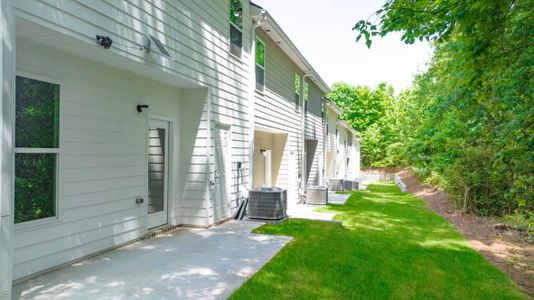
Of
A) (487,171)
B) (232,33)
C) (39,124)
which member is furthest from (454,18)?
(487,171)

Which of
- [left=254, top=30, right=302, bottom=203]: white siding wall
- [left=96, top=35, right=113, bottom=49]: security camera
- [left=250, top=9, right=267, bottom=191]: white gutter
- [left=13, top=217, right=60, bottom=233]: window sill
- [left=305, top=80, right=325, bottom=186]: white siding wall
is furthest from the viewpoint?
[left=305, top=80, right=325, bottom=186]: white siding wall

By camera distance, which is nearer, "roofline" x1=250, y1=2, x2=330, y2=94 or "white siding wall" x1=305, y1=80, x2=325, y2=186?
"roofline" x1=250, y1=2, x2=330, y2=94

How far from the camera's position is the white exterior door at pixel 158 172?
631cm

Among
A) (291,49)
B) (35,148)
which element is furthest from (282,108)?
(35,148)

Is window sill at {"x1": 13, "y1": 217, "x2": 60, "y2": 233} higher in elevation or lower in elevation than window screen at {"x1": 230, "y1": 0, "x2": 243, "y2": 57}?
lower

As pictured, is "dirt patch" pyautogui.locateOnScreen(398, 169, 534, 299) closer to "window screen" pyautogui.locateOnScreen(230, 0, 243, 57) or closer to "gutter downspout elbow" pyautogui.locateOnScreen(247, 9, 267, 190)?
"gutter downspout elbow" pyautogui.locateOnScreen(247, 9, 267, 190)

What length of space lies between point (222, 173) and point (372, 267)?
3.76 m

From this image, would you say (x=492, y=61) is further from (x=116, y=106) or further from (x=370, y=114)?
(x=370, y=114)

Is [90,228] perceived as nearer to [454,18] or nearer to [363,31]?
[363,31]

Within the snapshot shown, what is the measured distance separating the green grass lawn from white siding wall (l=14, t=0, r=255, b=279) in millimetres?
2280

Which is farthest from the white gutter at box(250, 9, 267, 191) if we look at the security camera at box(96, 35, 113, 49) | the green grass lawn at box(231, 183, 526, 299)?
the security camera at box(96, 35, 113, 49)

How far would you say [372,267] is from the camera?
5.18 meters

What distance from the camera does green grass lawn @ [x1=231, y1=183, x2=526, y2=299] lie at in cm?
415

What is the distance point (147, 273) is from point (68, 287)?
843 millimetres
